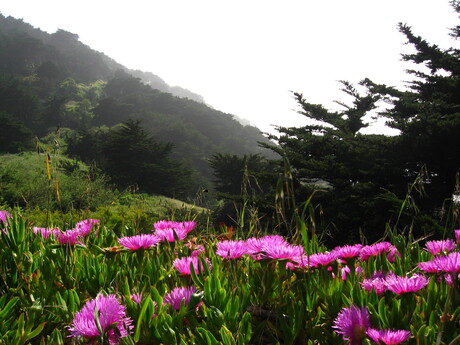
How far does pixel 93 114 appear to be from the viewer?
2106 inches

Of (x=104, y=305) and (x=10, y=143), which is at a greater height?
(x=104, y=305)

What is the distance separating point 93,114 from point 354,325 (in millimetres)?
57164

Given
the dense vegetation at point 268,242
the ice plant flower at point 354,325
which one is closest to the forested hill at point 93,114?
the dense vegetation at point 268,242

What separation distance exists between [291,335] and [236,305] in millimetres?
156

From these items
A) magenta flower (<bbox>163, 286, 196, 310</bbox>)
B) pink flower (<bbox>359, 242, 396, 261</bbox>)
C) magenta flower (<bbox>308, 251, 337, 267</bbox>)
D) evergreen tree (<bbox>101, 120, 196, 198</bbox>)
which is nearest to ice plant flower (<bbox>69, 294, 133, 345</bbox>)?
magenta flower (<bbox>163, 286, 196, 310</bbox>)

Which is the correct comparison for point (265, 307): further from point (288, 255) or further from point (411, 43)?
point (411, 43)

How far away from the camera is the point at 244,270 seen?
4.80 ft

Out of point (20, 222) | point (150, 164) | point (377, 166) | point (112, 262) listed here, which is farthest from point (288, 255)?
point (150, 164)

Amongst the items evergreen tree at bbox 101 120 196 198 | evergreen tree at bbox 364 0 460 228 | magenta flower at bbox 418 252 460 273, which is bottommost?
evergreen tree at bbox 101 120 196 198

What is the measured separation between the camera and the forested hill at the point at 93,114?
27.8 meters

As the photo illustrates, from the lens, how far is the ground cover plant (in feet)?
2.68

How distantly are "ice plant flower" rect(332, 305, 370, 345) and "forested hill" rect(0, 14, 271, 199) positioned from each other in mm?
20512

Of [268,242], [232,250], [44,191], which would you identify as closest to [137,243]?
Result: [232,250]

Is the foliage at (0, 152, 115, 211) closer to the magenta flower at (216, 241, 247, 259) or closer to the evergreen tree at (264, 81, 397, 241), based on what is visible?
the evergreen tree at (264, 81, 397, 241)
